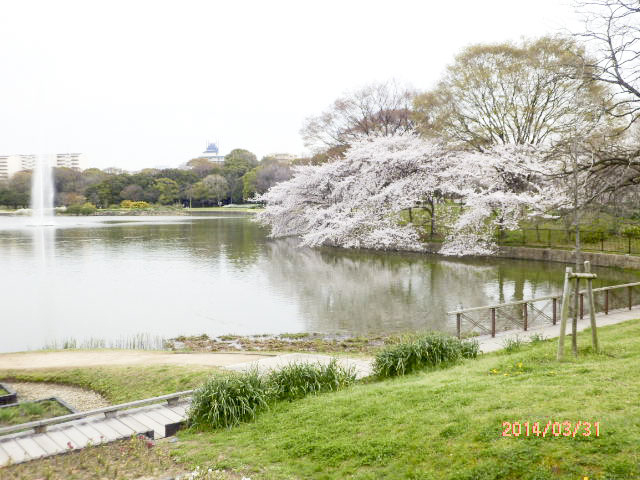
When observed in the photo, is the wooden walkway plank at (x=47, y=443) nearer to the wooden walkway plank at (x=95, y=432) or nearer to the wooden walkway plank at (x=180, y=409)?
the wooden walkway plank at (x=95, y=432)

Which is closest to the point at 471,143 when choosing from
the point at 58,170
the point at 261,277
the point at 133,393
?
the point at 261,277

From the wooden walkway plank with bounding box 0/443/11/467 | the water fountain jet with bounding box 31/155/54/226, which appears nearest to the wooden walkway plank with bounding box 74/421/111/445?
the wooden walkway plank with bounding box 0/443/11/467

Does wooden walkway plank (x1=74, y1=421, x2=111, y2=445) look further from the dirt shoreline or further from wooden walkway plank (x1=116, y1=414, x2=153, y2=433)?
the dirt shoreline

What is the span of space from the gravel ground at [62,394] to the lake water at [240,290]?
176 inches

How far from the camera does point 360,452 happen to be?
528cm

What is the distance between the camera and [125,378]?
10.4 metres

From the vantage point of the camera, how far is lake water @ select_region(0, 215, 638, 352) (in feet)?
54.0

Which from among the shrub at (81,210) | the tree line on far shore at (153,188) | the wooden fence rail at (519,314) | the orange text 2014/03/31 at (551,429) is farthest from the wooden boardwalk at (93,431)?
the shrub at (81,210)

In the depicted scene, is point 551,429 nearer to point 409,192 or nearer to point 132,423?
point 132,423

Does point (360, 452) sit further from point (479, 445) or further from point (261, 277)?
point (261, 277)

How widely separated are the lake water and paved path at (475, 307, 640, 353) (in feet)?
10.3

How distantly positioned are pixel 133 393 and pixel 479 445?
277 inches

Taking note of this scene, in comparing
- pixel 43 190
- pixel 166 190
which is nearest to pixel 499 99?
pixel 166 190

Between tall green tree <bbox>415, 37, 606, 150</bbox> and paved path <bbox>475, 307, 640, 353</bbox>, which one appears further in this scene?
tall green tree <bbox>415, 37, 606, 150</bbox>
